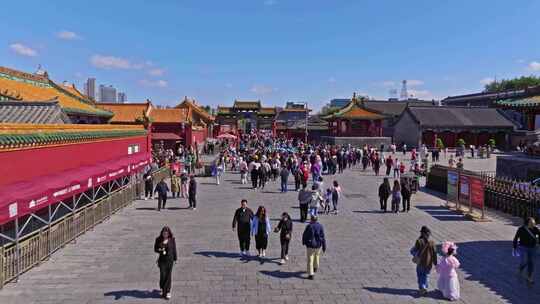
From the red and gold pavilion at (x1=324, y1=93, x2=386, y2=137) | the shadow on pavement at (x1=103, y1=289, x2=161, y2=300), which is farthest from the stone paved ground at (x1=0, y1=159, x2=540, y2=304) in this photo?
the red and gold pavilion at (x1=324, y1=93, x2=386, y2=137)

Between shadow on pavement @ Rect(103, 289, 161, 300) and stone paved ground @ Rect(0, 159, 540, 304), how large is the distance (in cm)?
Answer: 2

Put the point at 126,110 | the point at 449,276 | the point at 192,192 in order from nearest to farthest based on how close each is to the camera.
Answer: the point at 449,276 < the point at 192,192 < the point at 126,110

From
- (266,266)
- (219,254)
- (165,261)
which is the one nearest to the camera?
(165,261)

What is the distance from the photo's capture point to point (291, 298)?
8.98 m

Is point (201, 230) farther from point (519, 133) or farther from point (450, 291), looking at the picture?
point (519, 133)

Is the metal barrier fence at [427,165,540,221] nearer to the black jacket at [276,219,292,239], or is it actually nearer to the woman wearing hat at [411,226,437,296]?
the woman wearing hat at [411,226,437,296]

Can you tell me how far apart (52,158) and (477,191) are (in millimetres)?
15251

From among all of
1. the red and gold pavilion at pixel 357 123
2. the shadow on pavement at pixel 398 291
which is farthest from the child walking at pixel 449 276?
the red and gold pavilion at pixel 357 123

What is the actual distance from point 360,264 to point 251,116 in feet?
243

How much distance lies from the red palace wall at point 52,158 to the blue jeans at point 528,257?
40.2ft

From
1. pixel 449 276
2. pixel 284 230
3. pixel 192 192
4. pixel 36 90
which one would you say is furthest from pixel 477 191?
pixel 36 90

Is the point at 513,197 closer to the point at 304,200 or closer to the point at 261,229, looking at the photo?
the point at 304,200

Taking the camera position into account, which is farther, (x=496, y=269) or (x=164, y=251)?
(x=496, y=269)

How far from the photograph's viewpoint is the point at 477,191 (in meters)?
16.8
